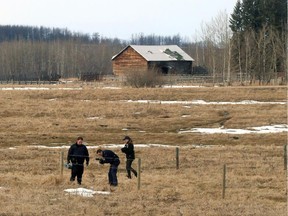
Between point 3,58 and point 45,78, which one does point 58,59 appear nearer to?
point 3,58

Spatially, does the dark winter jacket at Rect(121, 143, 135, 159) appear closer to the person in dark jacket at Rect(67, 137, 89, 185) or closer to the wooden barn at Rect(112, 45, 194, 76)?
the person in dark jacket at Rect(67, 137, 89, 185)

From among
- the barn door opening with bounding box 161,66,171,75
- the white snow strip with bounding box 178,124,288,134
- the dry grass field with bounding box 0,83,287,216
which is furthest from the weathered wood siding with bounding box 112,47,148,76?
the white snow strip with bounding box 178,124,288,134

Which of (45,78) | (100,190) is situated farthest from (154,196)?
(45,78)

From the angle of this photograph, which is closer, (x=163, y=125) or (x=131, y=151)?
(x=131, y=151)

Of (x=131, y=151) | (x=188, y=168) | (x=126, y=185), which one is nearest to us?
(x=126, y=185)

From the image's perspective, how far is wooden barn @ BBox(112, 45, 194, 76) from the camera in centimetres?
9281

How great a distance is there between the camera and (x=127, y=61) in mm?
95875

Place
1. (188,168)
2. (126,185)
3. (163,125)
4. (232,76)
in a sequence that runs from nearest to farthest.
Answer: (126,185)
(188,168)
(163,125)
(232,76)

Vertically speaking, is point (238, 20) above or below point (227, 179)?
above

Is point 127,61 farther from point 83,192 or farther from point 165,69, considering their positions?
point 83,192

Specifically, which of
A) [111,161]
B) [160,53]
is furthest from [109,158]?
[160,53]

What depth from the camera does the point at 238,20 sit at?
91375mm

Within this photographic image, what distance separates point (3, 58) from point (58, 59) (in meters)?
12.5

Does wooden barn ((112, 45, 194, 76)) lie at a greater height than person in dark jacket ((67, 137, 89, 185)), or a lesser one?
greater
